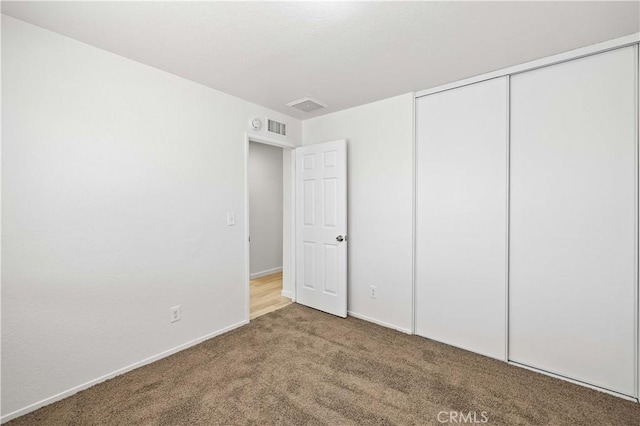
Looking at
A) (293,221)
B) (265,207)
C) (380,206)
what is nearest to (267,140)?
(293,221)

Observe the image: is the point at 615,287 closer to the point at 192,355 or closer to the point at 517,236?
the point at 517,236

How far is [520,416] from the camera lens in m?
1.79

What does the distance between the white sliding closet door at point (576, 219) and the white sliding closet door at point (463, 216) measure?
0.11 meters

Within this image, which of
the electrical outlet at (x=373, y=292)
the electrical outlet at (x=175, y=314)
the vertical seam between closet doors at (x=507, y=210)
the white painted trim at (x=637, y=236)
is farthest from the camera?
the electrical outlet at (x=373, y=292)

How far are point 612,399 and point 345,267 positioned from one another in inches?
89.2

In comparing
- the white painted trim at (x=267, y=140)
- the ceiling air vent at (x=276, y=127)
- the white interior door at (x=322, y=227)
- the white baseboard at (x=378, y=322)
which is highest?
the ceiling air vent at (x=276, y=127)

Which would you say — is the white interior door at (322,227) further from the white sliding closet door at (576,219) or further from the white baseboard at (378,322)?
the white sliding closet door at (576,219)

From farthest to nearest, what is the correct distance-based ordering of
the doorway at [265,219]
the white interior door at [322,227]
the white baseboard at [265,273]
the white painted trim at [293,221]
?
the white baseboard at [265,273] → the doorway at [265,219] → the white painted trim at [293,221] → the white interior door at [322,227]

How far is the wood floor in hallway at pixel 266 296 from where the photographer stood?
361cm

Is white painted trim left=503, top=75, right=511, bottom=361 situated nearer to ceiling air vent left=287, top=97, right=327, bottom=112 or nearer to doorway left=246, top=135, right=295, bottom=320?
ceiling air vent left=287, top=97, right=327, bottom=112

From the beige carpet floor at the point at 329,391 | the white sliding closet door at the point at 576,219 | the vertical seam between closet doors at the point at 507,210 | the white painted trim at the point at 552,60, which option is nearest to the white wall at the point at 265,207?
the beige carpet floor at the point at 329,391

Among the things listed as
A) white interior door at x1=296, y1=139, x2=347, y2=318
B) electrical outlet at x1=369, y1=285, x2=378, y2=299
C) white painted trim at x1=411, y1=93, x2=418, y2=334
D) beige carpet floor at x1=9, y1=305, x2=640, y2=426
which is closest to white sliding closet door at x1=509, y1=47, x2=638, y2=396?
beige carpet floor at x1=9, y1=305, x2=640, y2=426

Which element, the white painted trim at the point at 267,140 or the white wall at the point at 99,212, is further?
the white painted trim at the point at 267,140

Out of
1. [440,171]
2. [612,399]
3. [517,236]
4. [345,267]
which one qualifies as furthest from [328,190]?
[612,399]
